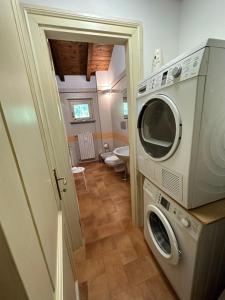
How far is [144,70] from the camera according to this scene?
1.29 meters

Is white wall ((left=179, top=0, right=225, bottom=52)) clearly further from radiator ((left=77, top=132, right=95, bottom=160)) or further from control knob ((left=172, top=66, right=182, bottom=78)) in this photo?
radiator ((left=77, top=132, right=95, bottom=160))

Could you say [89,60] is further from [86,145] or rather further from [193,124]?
[193,124]

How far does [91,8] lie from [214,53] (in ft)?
3.23

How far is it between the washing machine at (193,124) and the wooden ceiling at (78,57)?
2.33m

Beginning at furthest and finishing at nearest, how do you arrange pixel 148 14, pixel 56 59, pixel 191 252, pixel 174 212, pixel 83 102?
1. pixel 83 102
2. pixel 56 59
3. pixel 148 14
4. pixel 174 212
5. pixel 191 252

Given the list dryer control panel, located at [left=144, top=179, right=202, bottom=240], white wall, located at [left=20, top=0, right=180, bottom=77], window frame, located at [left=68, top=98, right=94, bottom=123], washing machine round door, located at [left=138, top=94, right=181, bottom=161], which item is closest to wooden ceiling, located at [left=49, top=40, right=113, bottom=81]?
window frame, located at [left=68, top=98, right=94, bottom=123]

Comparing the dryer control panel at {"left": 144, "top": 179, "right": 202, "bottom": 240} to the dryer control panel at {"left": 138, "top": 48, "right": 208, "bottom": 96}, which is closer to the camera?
the dryer control panel at {"left": 138, "top": 48, "right": 208, "bottom": 96}

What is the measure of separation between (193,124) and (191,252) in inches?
27.8

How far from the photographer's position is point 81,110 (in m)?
3.74

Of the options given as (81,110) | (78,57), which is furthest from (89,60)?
(81,110)

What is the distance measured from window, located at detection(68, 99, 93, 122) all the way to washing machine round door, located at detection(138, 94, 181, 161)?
2.85 metres

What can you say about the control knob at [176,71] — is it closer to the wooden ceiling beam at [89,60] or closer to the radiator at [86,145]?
the wooden ceiling beam at [89,60]

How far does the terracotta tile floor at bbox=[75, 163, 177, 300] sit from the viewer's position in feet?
3.65

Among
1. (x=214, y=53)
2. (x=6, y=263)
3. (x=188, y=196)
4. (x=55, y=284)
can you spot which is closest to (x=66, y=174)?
(x=55, y=284)
